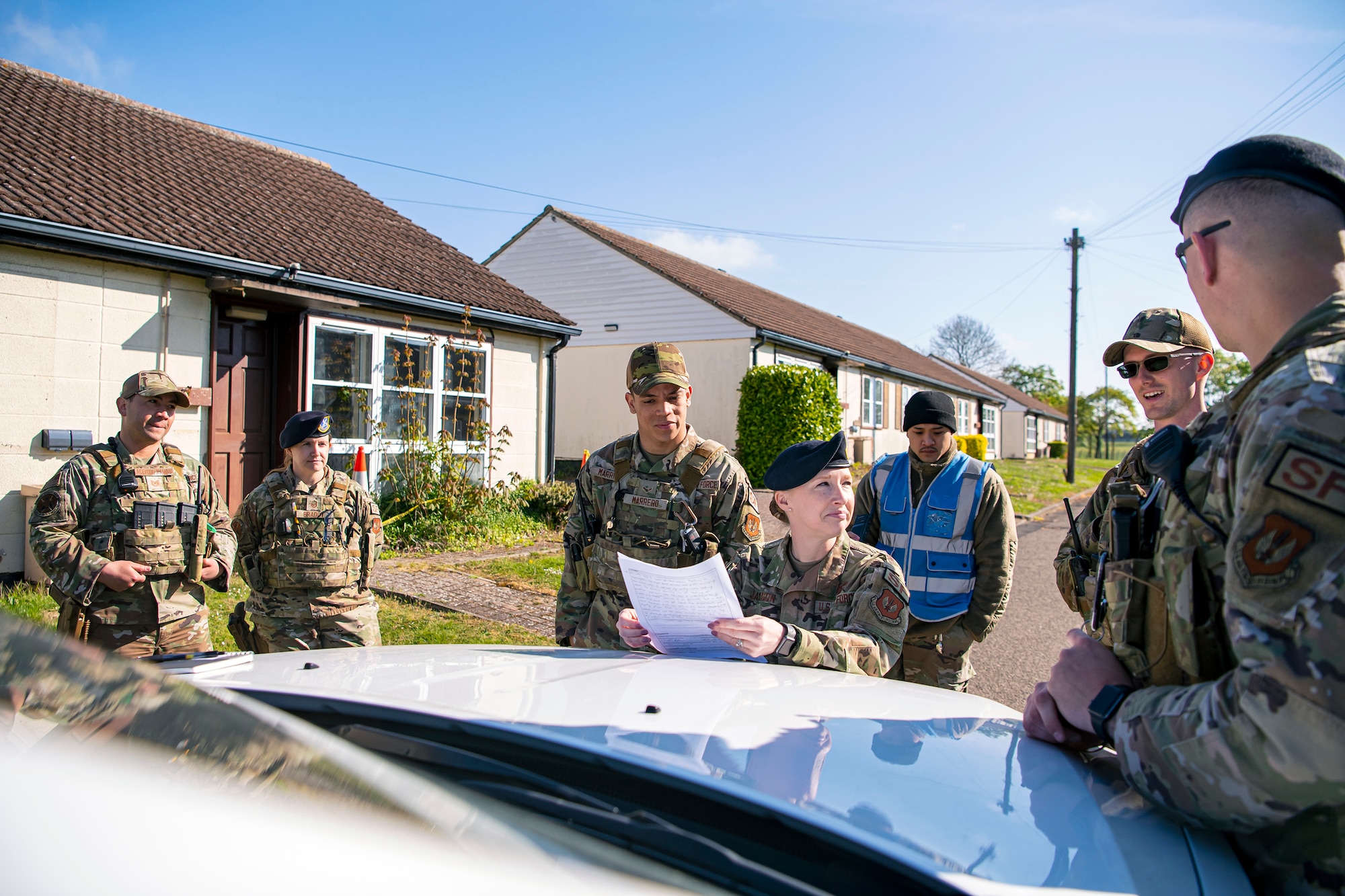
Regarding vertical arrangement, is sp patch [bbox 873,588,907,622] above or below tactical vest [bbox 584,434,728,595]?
below

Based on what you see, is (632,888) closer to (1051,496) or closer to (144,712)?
(144,712)

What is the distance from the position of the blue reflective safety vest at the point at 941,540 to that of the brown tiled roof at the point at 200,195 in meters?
7.45

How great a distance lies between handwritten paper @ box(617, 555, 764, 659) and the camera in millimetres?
2246

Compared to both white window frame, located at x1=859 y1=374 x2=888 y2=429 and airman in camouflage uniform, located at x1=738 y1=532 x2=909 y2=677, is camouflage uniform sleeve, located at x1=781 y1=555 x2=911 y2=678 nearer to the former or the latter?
airman in camouflage uniform, located at x1=738 y1=532 x2=909 y2=677

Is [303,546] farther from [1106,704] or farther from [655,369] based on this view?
[1106,704]

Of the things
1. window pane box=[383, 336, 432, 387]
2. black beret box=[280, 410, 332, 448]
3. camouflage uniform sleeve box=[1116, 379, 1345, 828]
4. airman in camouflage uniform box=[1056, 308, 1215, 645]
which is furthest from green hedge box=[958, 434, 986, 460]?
camouflage uniform sleeve box=[1116, 379, 1345, 828]

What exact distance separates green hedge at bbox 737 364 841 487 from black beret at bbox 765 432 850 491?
13300 mm

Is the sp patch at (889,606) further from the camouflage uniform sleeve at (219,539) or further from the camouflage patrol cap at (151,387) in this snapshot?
the camouflage patrol cap at (151,387)

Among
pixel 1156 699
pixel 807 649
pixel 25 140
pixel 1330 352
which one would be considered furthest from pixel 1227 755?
pixel 25 140

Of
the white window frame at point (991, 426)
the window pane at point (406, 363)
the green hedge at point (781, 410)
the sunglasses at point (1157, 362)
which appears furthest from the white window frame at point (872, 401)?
the sunglasses at point (1157, 362)

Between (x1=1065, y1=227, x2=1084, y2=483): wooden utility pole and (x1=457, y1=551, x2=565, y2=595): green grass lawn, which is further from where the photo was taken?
(x1=1065, y1=227, x2=1084, y2=483): wooden utility pole

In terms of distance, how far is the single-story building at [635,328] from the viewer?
1844cm

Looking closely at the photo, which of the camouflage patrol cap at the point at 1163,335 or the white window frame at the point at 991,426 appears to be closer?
the camouflage patrol cap at the point at 1163,335

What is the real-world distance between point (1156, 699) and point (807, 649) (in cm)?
113
